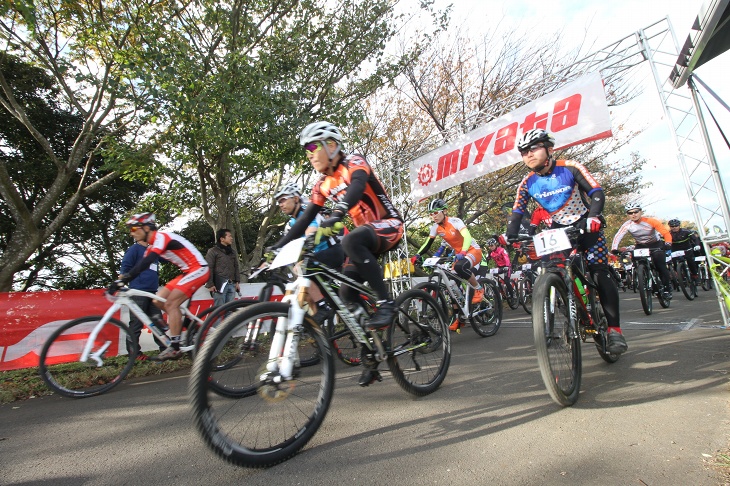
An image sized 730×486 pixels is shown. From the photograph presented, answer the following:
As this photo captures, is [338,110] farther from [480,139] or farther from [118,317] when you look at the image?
[118,317]

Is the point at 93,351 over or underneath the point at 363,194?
underneath

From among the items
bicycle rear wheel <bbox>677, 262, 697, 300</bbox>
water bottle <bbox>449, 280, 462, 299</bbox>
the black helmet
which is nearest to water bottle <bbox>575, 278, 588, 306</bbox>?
water bottle <bbox>449, 280, 462, 299</bbox>

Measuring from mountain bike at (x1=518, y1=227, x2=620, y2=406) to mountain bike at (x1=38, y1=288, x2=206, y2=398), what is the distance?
12.8 feet

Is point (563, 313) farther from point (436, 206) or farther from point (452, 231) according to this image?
point (452, 231)

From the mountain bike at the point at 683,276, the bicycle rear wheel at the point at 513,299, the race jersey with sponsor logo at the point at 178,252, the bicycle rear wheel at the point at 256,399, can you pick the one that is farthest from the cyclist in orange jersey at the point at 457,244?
the mountain bike at the point at 683,276

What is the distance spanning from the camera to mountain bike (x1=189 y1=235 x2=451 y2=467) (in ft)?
6.28

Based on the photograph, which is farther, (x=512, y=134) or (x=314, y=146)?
(x=512, y=134)

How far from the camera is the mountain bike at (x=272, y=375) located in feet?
6.28

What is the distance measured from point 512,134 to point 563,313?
675 cm

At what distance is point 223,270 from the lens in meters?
6.87

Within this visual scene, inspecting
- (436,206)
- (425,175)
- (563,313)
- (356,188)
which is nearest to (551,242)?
(563,313)

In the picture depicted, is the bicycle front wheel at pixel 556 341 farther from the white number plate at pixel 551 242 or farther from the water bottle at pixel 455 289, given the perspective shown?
the water bottle at pixel 455 289

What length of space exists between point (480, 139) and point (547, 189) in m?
6.19

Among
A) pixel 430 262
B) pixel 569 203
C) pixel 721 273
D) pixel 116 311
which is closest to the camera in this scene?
pixel 569 203
